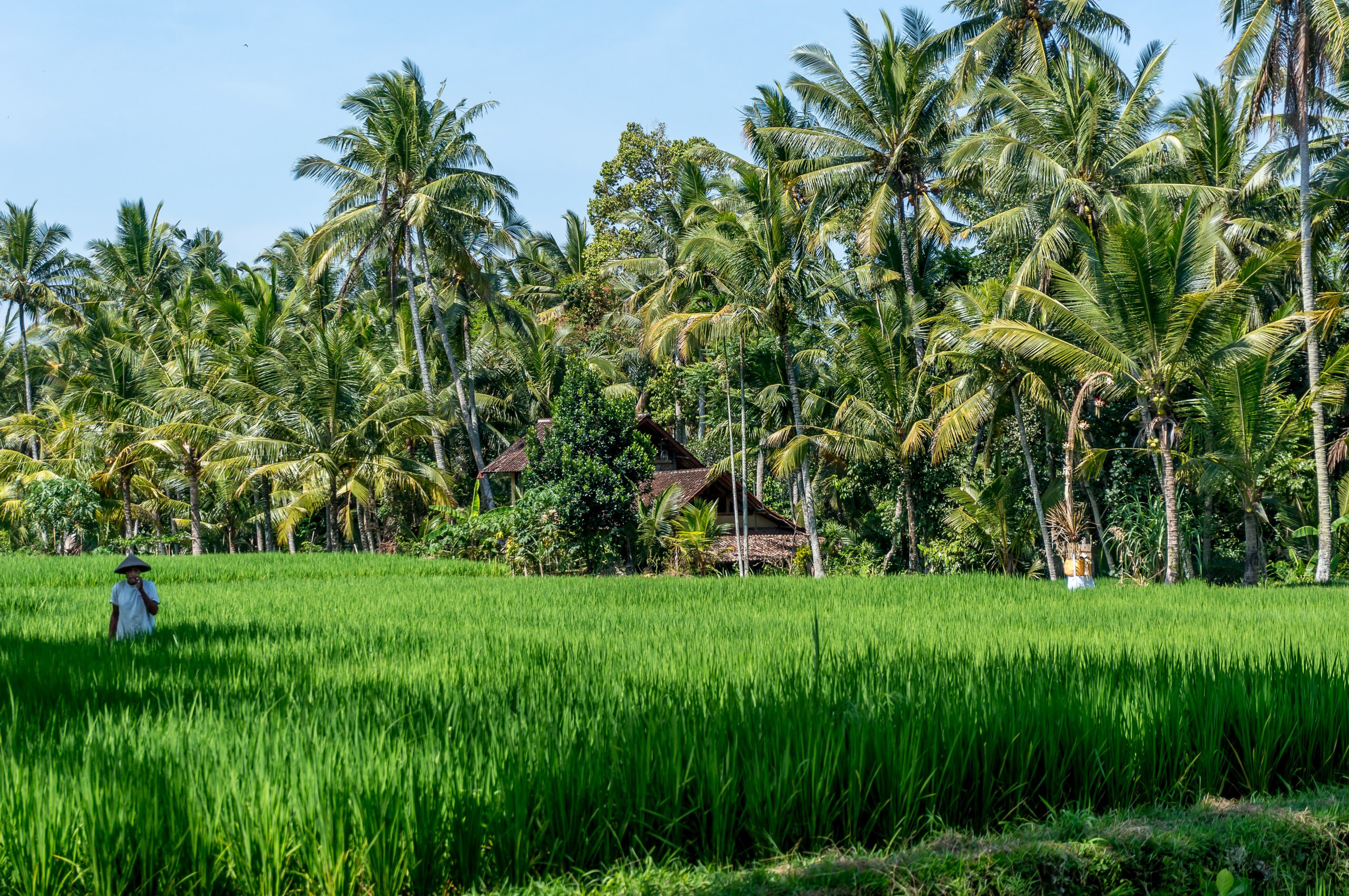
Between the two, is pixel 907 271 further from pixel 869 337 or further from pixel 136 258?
pixel 136 258

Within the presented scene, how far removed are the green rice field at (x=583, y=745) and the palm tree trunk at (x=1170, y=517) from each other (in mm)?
7426

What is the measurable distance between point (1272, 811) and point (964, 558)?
18146 millimetres

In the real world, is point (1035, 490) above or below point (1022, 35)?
below

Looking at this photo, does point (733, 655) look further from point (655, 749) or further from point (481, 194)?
point (481, 194)

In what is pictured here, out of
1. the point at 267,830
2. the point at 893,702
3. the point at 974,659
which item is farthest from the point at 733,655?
the point at 267,830

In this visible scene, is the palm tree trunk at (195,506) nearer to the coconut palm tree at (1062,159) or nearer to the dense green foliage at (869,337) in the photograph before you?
the dense green foliage at (869,337)

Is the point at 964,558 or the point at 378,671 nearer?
the point at 378,671

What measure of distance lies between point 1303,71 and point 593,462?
12766mm

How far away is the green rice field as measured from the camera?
301cm

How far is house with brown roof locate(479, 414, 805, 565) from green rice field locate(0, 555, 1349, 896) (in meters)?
14.9

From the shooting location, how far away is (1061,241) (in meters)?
17.6

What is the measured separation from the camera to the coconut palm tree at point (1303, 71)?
46.1 feet

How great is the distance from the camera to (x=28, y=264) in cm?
3597

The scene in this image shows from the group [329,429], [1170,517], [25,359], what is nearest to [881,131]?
[1170,517]
